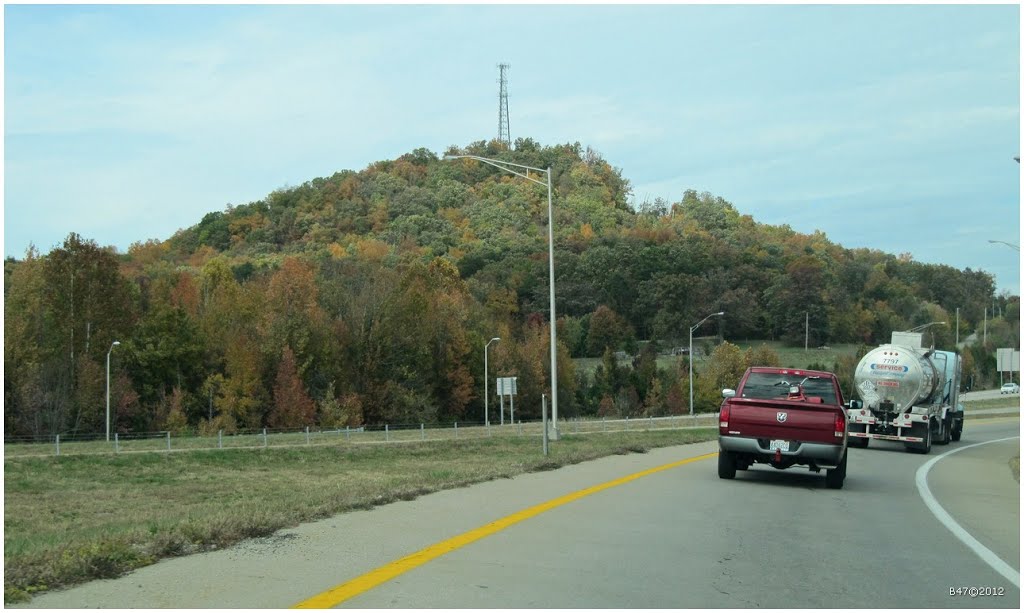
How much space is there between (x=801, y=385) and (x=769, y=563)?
9117mm

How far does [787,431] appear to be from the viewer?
16.6 m

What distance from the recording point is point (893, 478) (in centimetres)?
2077

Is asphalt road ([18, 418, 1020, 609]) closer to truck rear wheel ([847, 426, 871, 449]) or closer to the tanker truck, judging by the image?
the tanker truck

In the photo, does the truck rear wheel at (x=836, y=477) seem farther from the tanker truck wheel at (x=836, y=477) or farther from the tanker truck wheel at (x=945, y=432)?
the tanker truck wheel at (x=945, y=432)

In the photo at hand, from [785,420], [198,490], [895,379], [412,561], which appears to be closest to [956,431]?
[895,379]

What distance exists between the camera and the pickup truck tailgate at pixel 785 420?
1655 centimetres

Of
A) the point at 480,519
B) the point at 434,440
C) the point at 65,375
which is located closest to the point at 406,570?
the point at 480,519

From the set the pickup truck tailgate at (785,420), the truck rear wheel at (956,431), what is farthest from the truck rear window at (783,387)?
the truck rear wheel at (956,431)

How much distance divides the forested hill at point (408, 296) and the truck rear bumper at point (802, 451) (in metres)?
21.8

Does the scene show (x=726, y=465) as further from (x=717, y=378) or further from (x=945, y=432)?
(x=717, y=378)

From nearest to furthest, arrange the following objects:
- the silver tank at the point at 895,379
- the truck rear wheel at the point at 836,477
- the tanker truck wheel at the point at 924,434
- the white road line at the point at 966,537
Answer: the white road line at the point at 966,537
the truck rear wheel at the point at 836,477
the tanker truck wheel at the point at 924,434
the silver tank at the point at 895,379

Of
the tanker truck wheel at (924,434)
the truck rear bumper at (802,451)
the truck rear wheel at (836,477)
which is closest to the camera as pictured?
the truck rear bumper at (802,451)

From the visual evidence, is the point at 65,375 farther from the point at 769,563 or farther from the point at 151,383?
the point at 769,563

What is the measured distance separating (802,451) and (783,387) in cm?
168
